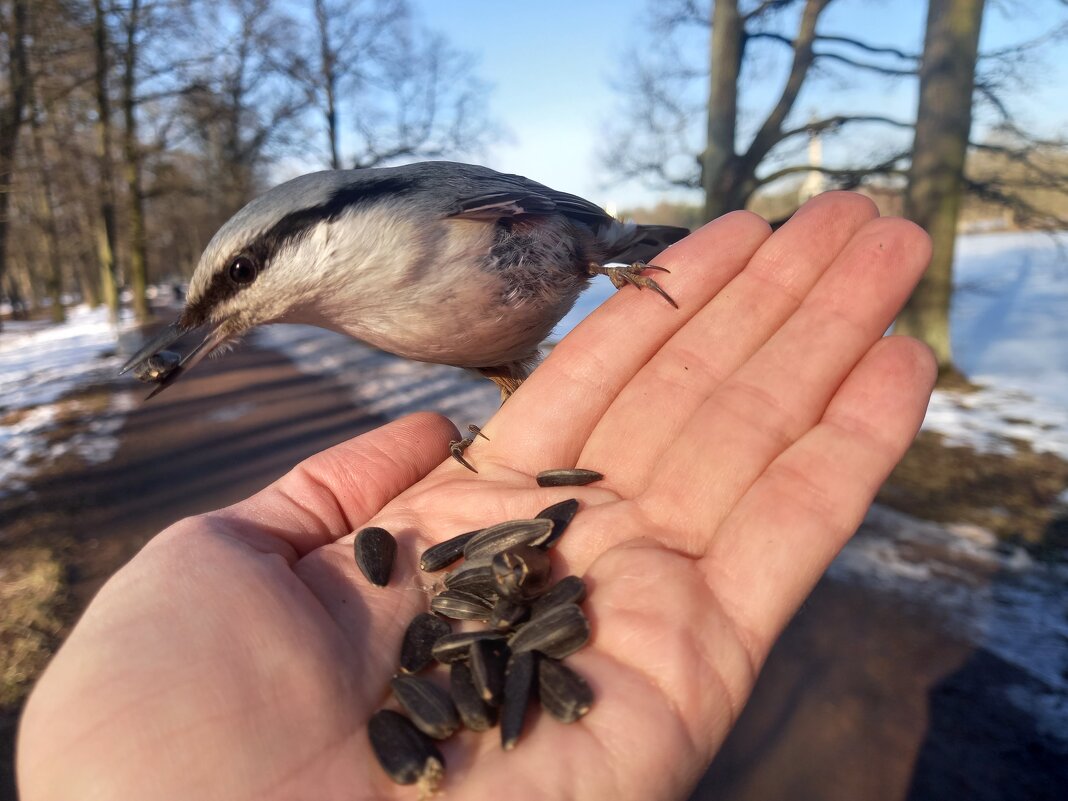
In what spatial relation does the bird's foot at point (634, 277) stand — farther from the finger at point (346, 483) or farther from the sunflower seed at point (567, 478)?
the finger at point (346, 483)

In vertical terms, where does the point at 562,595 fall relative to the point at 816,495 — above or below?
below

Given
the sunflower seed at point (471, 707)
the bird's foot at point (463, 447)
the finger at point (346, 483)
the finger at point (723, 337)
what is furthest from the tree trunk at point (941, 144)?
the sunflower seed at point (471, 707)

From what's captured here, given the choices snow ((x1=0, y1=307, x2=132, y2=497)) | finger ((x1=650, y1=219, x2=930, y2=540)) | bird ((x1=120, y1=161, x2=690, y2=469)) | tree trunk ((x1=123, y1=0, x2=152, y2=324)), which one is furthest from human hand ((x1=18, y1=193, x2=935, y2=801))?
tree trunk ((x1=123, y1=0, x2=152, y2=324))

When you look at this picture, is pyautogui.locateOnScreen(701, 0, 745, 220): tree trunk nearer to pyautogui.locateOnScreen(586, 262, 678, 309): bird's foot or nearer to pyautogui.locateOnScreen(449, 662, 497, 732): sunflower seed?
pyautogui.locateOnScreen(586, 262, 678, 309): bird's foot

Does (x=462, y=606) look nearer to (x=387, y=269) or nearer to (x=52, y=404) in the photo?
(x=387, y=269)

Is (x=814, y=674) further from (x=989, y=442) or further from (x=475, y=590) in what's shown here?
(x=989, y=442)

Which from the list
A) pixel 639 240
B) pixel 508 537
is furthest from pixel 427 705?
pixel 639 240
